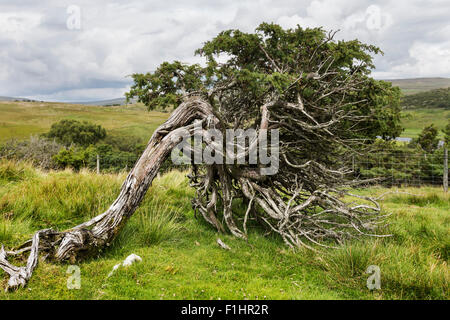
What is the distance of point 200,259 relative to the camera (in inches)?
201

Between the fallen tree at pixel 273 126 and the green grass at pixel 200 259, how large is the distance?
17.9 inches

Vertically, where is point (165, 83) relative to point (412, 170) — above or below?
above

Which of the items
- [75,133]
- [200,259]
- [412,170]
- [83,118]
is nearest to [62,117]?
[83,118]

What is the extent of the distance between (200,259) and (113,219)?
160 centimetres

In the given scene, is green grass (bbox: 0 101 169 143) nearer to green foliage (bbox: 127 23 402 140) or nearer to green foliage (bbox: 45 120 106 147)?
green foliage (bbox: 45 120 106 147)

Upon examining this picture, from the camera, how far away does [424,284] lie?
12.5 ft

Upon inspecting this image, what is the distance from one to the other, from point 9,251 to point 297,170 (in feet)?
17.3

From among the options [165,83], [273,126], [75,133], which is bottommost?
[75,133]

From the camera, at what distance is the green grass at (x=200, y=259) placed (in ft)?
12.6

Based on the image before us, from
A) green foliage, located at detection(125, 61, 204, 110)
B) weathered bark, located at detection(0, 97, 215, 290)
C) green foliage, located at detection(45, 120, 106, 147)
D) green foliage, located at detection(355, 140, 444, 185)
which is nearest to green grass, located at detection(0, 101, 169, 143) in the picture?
green foliage, located at detection(45, 120, 106, 147)

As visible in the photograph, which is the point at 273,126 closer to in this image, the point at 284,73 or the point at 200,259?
the point at 284,73

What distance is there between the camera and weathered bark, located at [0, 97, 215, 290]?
4145 millimetres

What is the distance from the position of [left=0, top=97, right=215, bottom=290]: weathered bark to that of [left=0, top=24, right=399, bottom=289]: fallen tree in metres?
0.02

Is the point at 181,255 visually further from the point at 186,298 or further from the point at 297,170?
the point at 297,170
